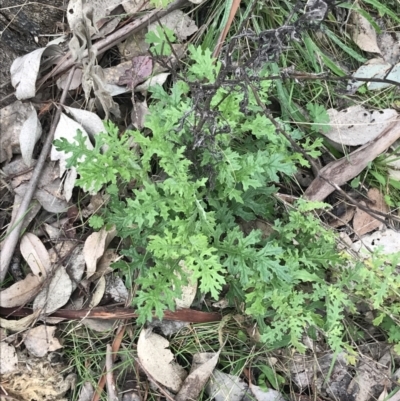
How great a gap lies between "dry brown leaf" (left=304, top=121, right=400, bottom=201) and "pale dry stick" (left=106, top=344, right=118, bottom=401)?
1.22 m

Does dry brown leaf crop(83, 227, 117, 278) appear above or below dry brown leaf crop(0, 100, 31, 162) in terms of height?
below

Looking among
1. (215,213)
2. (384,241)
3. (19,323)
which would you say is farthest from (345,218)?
(19,323)

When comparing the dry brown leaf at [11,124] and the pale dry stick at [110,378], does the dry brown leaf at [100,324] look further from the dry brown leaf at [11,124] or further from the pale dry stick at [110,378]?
the dry brown leaf at [11,124]

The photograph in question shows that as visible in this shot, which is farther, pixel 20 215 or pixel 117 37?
pixel 117 37

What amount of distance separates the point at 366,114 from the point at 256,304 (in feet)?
3.83

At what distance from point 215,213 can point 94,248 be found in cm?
61

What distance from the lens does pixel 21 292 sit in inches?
93.6

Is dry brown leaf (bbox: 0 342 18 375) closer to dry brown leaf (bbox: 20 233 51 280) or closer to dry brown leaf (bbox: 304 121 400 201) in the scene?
dry brown leaf (bbox: 20 233 51 280)

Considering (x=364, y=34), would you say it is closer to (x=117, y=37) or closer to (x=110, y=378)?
(x=117, y=37)

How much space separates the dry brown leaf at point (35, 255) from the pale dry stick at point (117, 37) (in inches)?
29.4

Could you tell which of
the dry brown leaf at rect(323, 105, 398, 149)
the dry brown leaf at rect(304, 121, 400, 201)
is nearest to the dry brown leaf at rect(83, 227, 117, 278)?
the dry brown leaf at rect(304, 121, 400, 201)

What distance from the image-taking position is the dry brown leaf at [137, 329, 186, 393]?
2.39 meters

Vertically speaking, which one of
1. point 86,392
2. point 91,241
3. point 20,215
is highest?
point 20,215

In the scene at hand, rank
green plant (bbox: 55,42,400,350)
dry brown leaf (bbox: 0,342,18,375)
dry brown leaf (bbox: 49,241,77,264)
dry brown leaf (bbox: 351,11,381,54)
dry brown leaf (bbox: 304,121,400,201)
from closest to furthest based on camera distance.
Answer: green plant (bbox: 55,42,400,350), dry brown leaf (bbox: 0,342,18,375), dry brown leaf (bbox: 49,241,77,264), dry brown leaf (bbox: 304,121,400,201), dry brown leaf (bbox: 351,11,381,54)
